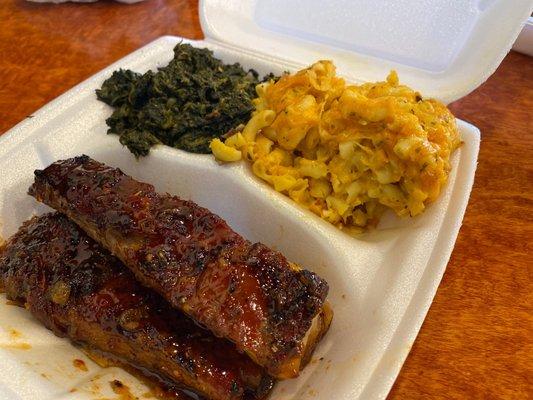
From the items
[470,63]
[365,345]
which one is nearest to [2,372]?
[365,345]

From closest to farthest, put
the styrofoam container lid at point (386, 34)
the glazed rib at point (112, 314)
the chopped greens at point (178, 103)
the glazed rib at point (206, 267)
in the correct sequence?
the glazed rib at point (206, 267), the glazed rib at point (112, 314), the chopped greens at point (178, 103), the styrofoam container lid at point (386, 34)

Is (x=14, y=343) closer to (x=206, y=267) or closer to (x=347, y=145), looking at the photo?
(x=206, y=267)

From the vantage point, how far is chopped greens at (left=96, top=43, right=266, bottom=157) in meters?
2.46

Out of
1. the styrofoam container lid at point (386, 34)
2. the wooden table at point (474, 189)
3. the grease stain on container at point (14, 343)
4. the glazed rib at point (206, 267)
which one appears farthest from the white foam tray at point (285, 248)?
the styrofoam container lid at point (386, 34)

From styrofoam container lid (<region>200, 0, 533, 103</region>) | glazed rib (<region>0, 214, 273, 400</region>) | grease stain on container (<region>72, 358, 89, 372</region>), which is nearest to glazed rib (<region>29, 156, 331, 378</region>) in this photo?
glazed rib (<region>0, 214, 273, 400</region>)

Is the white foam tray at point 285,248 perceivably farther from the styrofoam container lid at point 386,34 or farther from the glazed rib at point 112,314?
the styrofoam container lid at point 386,34

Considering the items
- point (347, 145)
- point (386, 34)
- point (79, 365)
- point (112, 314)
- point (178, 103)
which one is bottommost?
point (79, 365)

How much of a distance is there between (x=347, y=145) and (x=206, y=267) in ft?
2.71

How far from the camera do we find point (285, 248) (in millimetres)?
2168

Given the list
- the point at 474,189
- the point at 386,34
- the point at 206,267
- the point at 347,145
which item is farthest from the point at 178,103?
the point at 474,189

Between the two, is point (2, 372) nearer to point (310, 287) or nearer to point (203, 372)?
point (203, 372)

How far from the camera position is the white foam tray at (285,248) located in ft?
5.21

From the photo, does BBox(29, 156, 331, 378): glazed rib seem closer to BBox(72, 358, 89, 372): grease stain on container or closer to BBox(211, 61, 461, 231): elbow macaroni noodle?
BBox(72, 358, 89, 372): grease stain on container

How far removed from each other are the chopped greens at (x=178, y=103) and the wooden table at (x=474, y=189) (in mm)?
805
